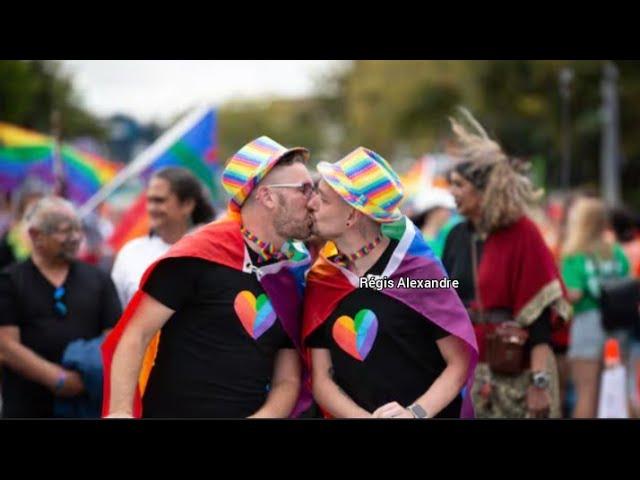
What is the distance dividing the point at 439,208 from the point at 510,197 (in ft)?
9.45

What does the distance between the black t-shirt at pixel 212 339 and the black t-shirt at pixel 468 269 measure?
5.39 feet

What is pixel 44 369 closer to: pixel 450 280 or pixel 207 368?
pixel 207 368

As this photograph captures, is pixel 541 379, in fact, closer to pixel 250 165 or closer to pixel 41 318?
pixel 250 165

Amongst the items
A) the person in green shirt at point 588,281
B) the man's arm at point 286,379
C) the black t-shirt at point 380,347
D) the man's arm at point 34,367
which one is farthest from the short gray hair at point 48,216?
the person in green shirt at point 588,281

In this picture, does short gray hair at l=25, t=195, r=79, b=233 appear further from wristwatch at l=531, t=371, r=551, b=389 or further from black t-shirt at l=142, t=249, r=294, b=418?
wristwatch at l=531, t=371, r=551, b=389

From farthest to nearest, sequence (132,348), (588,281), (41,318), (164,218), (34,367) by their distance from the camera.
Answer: (588,281) < (164,218) < (41,318) < (34,367) < (132,348)

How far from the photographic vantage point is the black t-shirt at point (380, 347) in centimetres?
465

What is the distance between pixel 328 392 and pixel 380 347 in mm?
269

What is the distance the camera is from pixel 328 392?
471 centimetres

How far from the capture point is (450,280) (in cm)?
485

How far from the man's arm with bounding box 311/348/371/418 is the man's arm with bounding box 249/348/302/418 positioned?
0.10 meters

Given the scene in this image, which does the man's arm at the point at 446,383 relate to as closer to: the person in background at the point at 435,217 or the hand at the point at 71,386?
the hand at the point at 71,386

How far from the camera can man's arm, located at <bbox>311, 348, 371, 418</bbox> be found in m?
4.67

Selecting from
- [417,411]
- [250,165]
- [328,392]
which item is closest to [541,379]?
[417,411]
